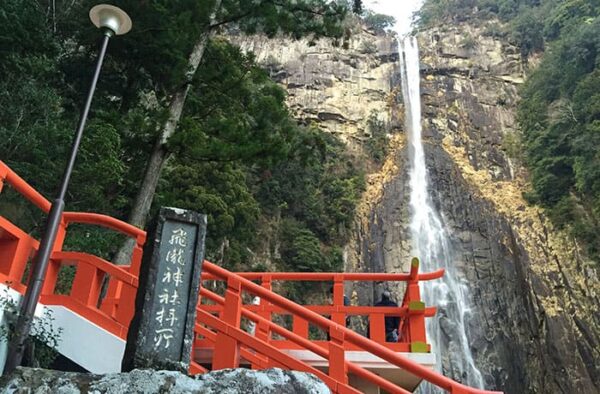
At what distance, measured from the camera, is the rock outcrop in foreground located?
2.00 meters

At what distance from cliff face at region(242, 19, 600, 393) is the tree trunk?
12.9m

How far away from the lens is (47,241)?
330 cm

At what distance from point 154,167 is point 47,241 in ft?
8.77

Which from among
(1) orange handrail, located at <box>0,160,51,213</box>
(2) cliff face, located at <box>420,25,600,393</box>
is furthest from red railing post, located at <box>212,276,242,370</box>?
(2) cliff face, located at <box>420,25,600,393</box>

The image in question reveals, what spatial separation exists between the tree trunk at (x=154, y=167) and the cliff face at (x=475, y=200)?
12908mm

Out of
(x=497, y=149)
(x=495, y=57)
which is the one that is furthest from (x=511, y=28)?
(x=497, y=149)

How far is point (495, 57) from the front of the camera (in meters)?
27.9

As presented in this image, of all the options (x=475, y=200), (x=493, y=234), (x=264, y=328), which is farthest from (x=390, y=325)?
(x=475, y=200)

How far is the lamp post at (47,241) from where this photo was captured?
113 inches

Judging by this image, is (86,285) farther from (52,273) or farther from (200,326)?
(200,326)

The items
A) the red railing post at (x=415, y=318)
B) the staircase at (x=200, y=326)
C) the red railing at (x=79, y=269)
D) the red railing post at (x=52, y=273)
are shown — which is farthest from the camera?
the red railing post at (x=415, y=318)

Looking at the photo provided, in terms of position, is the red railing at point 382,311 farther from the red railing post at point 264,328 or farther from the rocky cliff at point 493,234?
the rocky cliff at point 493,234

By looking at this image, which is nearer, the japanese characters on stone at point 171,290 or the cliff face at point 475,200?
the japanese characters on stone at point 171,290

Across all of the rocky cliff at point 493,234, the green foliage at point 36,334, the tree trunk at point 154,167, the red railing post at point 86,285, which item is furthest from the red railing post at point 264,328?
the rocky cliff at point 493,234
